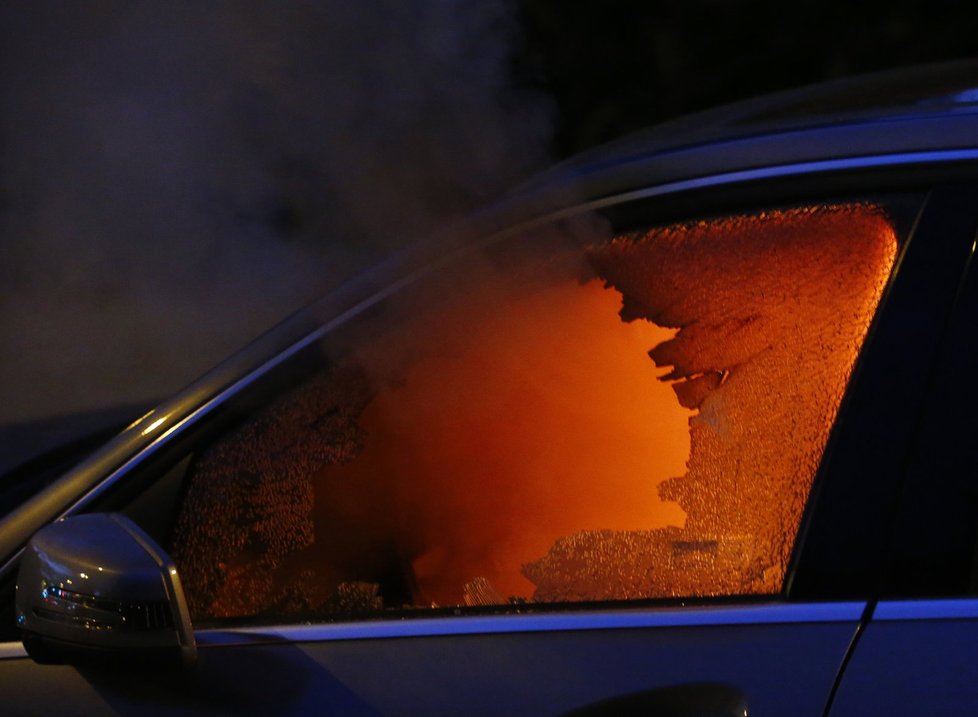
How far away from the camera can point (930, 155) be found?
166 cm

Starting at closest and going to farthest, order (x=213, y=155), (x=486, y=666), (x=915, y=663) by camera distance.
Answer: (x=915, y=663) → (x=486, y=666) → (x=213, y=155)

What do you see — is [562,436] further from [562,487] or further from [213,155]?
[213,155]

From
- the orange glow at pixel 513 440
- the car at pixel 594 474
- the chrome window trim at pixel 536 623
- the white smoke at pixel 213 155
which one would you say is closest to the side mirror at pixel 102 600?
Answer: the car at pixel 594 474

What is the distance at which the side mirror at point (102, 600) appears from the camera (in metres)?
1.55

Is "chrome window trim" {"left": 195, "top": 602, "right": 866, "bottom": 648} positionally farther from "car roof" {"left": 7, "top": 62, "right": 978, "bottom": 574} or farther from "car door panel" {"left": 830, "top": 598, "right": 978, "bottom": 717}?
"car roof" {"left": 7, "top": 62, "right": 978, "bottom": 574}

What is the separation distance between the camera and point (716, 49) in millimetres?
4594

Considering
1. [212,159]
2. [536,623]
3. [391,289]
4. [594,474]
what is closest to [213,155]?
[212,159]

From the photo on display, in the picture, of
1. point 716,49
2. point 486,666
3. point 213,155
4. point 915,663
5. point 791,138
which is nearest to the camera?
point 915,663

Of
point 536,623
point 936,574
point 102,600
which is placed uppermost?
point 936,574

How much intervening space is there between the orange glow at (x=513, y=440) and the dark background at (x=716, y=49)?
2.57 meters

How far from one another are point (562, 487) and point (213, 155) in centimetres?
191

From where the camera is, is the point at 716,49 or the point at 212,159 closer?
the point at 212,159

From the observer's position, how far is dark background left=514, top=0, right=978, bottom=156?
4.46 meters

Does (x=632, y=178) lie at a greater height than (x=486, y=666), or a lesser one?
greater
